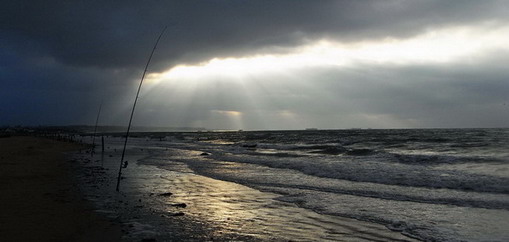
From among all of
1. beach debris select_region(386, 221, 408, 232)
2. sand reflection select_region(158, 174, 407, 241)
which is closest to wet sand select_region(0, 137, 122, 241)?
sand reflection select_region(158, 174, 407, 241)

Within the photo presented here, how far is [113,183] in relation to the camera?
52.4ft

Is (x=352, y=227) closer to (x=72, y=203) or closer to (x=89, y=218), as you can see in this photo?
(x=89, y=218)

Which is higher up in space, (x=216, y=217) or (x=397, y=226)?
(x=397, y=226)

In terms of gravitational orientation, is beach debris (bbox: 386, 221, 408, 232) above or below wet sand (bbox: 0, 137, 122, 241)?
above

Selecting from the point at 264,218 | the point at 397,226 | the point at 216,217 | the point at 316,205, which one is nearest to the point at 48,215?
the point at 216,217

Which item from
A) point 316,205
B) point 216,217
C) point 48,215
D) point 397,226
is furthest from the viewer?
point 316,205

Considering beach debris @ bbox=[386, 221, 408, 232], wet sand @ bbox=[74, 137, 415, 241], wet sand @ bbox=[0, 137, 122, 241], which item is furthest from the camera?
beach debris @ bbox=[386, 221, 408, 232]

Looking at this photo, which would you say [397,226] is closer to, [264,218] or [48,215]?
[264,218]

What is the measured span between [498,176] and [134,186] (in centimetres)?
1726

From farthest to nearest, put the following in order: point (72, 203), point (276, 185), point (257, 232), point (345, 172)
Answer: point (345, 172) < point (276, 185) < point (72, 203) < point (257, 232)

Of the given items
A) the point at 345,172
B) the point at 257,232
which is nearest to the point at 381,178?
the point at 345,172

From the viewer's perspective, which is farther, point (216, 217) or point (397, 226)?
point (216, 217)

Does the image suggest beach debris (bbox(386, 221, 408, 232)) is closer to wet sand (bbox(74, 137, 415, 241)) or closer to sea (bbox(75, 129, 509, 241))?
sea (bbox(75, 129, 509, 241))

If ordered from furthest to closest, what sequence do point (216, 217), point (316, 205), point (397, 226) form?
point (316, 205) < point (216, 217) < point (397, 226)
